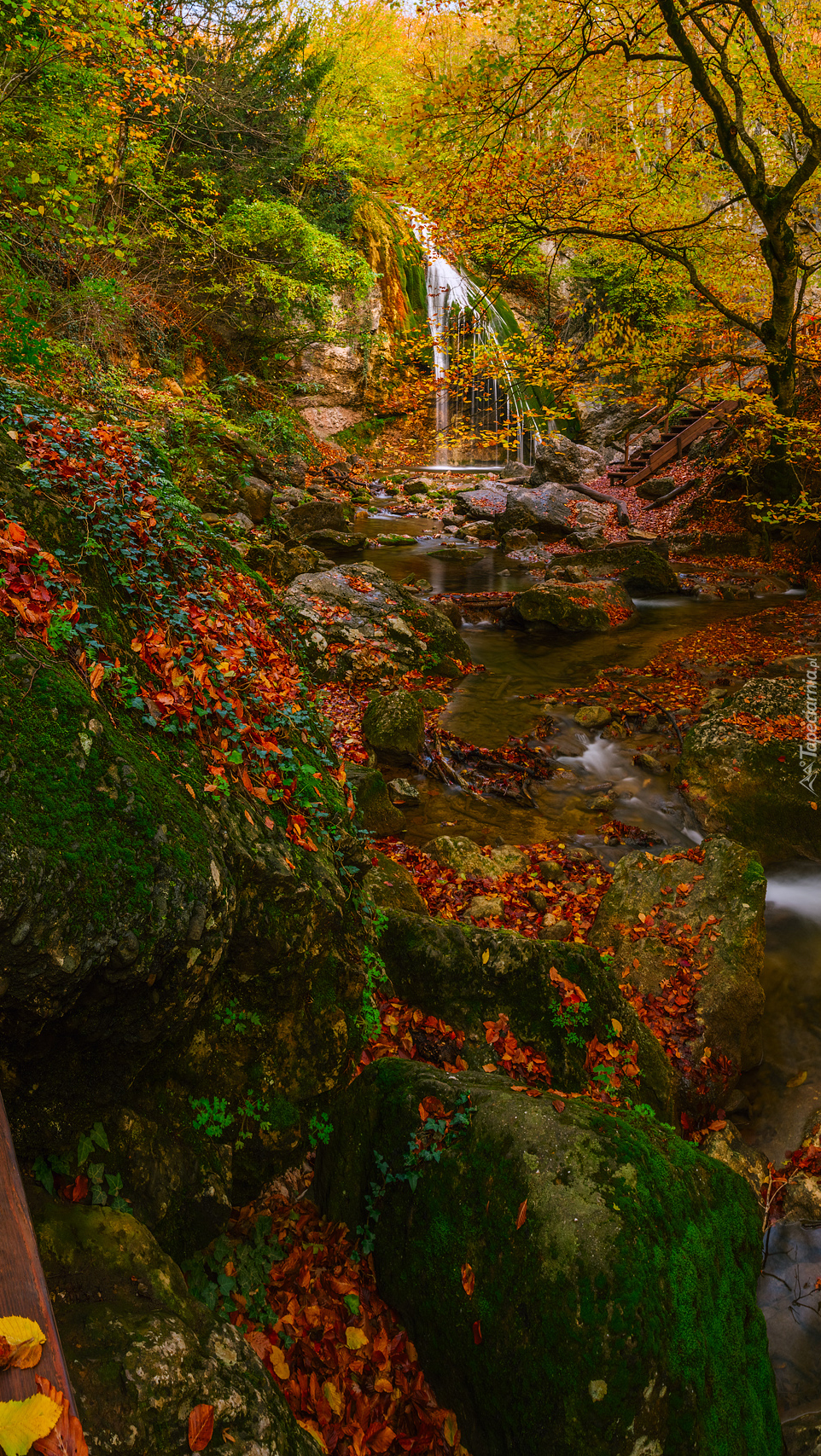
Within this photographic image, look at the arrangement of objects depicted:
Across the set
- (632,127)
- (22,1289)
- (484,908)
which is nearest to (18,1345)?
(22,1289)

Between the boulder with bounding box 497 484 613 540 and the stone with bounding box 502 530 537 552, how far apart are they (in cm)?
89

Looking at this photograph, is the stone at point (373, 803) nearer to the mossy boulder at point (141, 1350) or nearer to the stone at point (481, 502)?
the mossy boulder at point (141, 1350)

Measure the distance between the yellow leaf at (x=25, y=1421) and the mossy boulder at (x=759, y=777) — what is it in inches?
267

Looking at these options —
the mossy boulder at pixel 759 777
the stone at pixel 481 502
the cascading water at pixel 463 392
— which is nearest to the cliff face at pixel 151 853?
the mossy boulder at pixel 759 777

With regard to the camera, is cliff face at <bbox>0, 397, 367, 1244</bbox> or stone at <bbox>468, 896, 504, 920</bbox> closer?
cliff face at <bbox>0, 397, 367, 1244</bbox>

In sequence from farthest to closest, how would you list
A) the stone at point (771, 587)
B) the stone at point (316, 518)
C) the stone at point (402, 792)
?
the stone at point (316, 518) < the stone at point (771, 587) < the stone at point (402, 792)

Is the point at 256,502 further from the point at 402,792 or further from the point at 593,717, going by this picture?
the point at 402,792

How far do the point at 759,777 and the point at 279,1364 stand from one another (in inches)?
249

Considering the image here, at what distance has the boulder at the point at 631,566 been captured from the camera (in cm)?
1521

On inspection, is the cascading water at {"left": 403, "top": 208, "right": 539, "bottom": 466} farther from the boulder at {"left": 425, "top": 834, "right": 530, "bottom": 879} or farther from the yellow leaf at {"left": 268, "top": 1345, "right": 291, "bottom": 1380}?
the yellow leaf at {"left": 268, "top": 1345, "right": 291, "bottom": 1380}

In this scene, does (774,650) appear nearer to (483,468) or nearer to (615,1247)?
(615,1247)

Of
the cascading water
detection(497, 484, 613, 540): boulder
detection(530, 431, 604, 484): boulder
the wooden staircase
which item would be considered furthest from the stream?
the cascading water

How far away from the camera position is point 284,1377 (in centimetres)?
239

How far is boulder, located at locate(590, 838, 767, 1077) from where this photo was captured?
4.86 meters
